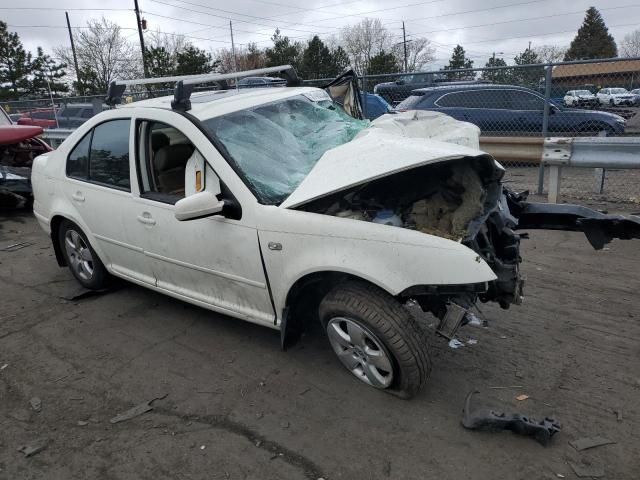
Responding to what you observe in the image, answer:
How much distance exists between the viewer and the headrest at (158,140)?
3783 mm

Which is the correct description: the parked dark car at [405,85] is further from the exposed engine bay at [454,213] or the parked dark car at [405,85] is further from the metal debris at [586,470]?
the metal debris at [586,470]

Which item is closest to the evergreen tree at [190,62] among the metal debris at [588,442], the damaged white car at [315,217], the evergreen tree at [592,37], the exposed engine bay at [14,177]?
the exposed engine bay at [14,177]

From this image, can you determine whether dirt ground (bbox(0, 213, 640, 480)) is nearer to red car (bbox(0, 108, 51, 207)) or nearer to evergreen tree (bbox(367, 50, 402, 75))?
red car (bbox(0, 108, 51, 207))

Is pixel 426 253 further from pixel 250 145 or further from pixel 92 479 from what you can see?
pixel 92 479

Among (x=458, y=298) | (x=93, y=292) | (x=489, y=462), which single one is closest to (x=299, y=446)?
(x=489, y=462)

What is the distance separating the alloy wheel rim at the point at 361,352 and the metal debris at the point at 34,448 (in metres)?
1.69

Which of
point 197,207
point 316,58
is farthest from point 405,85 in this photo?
point 316,58

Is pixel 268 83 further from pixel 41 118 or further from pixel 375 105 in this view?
pixel 41 118

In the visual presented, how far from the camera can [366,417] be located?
9.43 ft

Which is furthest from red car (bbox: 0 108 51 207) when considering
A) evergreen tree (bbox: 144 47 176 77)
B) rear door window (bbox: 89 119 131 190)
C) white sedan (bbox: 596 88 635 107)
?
evergreen tree (bbox: 144 47 176 77)

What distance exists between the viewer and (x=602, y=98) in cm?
841

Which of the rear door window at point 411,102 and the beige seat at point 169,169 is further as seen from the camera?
the rear door window at point 411,102

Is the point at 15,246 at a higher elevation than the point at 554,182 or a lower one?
lower

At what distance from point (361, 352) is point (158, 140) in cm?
215
